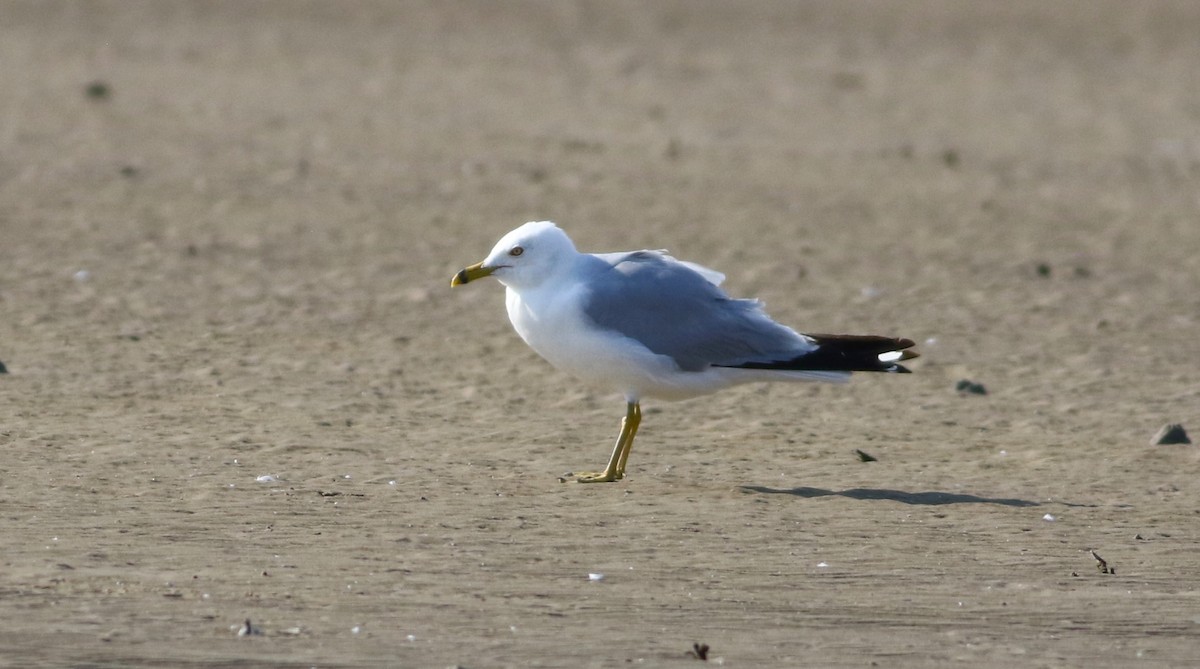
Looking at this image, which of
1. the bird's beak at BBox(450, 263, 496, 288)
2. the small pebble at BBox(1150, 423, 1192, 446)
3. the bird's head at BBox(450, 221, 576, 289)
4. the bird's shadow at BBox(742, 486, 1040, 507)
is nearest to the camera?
the bird's shadow at BBox(742, 486, 1040, 507)

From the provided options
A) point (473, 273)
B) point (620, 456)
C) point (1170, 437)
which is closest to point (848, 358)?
point (620, 456)

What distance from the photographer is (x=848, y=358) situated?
24.8 feet

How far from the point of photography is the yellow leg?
7480 millimetres

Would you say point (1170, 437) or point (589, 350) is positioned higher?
point (589, 350)

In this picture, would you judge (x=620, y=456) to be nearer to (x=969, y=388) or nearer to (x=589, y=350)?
(x=589, y=350)

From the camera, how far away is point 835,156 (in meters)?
16.9

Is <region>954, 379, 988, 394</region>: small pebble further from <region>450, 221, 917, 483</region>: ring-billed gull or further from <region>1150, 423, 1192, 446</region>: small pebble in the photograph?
<region>450, 221, 917, 483</region>: ring-billed gull

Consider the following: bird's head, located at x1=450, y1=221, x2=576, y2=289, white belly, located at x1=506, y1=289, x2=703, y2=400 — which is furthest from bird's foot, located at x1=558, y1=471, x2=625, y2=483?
bird's head, located at x1=450, y1=221, x2=576, y2=289

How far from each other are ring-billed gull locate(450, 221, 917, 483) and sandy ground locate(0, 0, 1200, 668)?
43 cm

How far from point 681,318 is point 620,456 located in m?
0.59

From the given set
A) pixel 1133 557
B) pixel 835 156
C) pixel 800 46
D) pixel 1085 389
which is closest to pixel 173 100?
pixel 835 156

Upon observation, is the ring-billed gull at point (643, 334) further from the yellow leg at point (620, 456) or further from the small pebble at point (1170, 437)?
the small pebble at point (1170, 437)

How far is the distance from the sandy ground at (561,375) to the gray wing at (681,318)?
524 mm

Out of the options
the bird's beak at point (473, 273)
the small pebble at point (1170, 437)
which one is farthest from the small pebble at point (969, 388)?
the bird's beak at point (473, 273)
